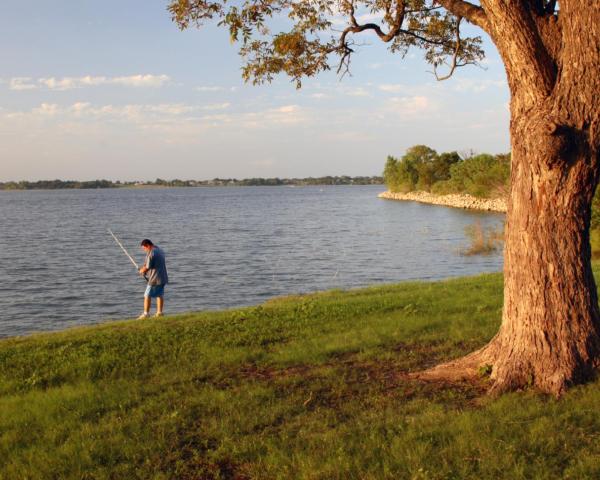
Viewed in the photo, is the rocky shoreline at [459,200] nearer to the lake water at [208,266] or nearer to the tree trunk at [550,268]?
the lake water at [208,266]

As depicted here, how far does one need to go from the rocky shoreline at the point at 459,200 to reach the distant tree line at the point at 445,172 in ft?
3.21

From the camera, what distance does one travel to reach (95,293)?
79.7 ft

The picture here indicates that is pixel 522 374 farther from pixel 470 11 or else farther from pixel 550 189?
pixel 470 11

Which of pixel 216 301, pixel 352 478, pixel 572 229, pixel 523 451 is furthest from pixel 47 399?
pixel 216 301

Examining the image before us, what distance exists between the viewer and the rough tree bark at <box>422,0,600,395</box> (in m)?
6.11

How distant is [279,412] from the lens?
245 inches

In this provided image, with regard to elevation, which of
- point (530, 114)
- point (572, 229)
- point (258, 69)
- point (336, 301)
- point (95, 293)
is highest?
point (258, 69)

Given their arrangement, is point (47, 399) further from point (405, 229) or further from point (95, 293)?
point (405, 229)

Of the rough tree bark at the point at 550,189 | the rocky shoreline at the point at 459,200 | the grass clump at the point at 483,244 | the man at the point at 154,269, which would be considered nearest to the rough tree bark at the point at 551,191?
the rough tree bark at the point at 550,189

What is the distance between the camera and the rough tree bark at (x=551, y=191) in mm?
6105

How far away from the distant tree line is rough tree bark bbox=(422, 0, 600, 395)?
66.1 metres

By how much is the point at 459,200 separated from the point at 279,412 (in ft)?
287

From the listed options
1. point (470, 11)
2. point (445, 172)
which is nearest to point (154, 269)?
point (470, 11)

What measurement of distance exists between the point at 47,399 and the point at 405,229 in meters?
48.0
